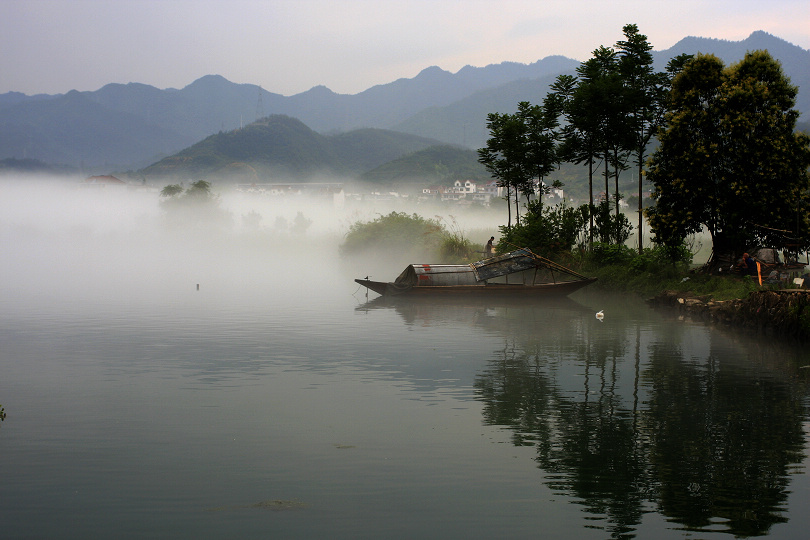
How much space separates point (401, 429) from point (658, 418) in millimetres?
5700

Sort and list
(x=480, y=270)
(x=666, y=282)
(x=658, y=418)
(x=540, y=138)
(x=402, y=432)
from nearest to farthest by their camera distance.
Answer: (x=402, y=432) < (x=658, y=418) < (x=666, y=282) < (x=480, y=270) < (x=540, y=138)

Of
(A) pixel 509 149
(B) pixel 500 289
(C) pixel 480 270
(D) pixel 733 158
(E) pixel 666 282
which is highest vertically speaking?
(A) pixel 509 149

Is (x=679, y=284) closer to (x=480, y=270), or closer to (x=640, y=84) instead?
(x=480, y=270)

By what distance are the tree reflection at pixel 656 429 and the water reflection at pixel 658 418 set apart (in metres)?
0.03

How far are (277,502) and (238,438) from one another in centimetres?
350

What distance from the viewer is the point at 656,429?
585 inches

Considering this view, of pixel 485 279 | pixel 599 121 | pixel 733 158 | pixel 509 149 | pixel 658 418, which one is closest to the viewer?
pixel 658 418

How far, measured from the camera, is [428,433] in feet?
47.9

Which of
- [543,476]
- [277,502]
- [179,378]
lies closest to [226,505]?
[277,502]

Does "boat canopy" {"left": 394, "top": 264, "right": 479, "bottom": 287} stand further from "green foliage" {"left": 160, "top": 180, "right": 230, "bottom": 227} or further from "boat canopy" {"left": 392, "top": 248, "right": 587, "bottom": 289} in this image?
"green foliage" {"left": 160, "top": 180, "right": 230, "bottom": 227}

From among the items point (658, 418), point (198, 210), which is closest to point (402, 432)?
point (658, 418)

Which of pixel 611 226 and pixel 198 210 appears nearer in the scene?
pixel 611 226

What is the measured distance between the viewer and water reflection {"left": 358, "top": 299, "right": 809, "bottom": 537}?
36.4 ft

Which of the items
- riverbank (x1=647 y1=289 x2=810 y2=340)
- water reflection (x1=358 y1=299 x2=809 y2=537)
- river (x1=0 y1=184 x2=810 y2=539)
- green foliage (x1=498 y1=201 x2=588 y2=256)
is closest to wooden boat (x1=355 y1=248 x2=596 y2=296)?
green foliage (x1=498 y1=201 x2=588 y2=256)
